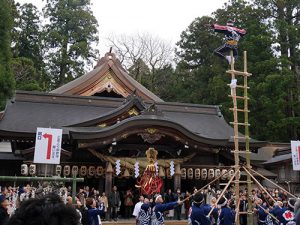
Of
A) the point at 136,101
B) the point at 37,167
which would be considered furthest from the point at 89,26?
the point at 37,167

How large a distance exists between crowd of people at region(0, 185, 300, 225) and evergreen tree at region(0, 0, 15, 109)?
10.1 meters

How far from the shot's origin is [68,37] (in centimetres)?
3853

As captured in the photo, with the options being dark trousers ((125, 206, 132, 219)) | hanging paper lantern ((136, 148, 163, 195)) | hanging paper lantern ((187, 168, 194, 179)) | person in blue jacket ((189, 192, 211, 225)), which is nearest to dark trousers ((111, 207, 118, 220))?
dark trousers ((125, 206, 132, 219))

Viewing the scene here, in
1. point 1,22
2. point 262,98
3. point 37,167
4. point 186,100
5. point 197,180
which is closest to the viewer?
point 37,167

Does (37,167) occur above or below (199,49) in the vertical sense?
below

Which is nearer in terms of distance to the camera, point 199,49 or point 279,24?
point 279,24

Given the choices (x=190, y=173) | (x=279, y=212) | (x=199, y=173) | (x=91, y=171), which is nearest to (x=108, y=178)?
(x=91, y=171)

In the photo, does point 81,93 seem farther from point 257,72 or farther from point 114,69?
point 257,72

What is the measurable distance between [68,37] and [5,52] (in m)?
16.3

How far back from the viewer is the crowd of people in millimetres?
1641

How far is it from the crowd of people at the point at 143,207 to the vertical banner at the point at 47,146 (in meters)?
0.82

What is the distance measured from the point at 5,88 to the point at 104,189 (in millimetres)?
10137

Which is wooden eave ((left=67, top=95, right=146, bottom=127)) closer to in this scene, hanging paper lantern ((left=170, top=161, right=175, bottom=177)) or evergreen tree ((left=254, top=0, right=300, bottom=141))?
hanging paper lantern ((left=170, top=161, right=175, bottom=177))

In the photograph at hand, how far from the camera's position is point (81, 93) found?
22.4 m
